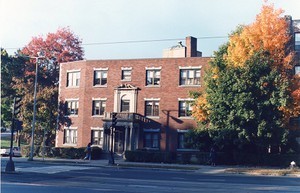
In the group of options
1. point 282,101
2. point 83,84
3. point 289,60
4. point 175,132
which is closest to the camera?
point 282,101

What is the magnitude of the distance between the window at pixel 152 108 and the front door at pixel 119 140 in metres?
3.45

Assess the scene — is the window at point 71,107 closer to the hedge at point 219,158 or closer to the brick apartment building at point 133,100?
the brick apartment building at point 133,100

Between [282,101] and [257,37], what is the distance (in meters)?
6.30

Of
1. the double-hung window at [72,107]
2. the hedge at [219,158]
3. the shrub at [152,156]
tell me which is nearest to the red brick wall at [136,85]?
the double-hung window at [72,107]

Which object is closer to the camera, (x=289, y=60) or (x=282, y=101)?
(x=282, y=101)

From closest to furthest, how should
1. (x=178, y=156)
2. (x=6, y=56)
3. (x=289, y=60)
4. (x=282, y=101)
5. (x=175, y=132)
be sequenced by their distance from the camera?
(x=282, y=101)
(x=289, y=60)
(x=178, y=156)
(x=175, y=132)
(x=6, y=56)

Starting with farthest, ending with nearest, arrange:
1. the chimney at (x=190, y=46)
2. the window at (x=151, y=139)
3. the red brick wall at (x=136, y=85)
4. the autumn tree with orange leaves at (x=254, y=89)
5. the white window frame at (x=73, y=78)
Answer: the chimney at (x=190, y=46) → the white window frame at (x=73, y=78) → the window at (x=151, y=139) → the red brick wall at (x=136, y=85) → the autumn tree with orange leaves at (x=254, y=89)

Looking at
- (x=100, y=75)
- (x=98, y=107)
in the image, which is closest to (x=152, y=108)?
(x=98, y=107)

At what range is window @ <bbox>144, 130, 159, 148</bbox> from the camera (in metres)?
44.0

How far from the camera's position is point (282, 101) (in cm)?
3294

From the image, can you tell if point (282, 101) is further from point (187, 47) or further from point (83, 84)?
point (83, 84)

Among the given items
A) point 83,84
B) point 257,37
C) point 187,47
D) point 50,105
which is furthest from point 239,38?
point 50,105

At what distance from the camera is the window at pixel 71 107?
48122mm

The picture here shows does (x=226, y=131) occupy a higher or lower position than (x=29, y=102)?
lower
